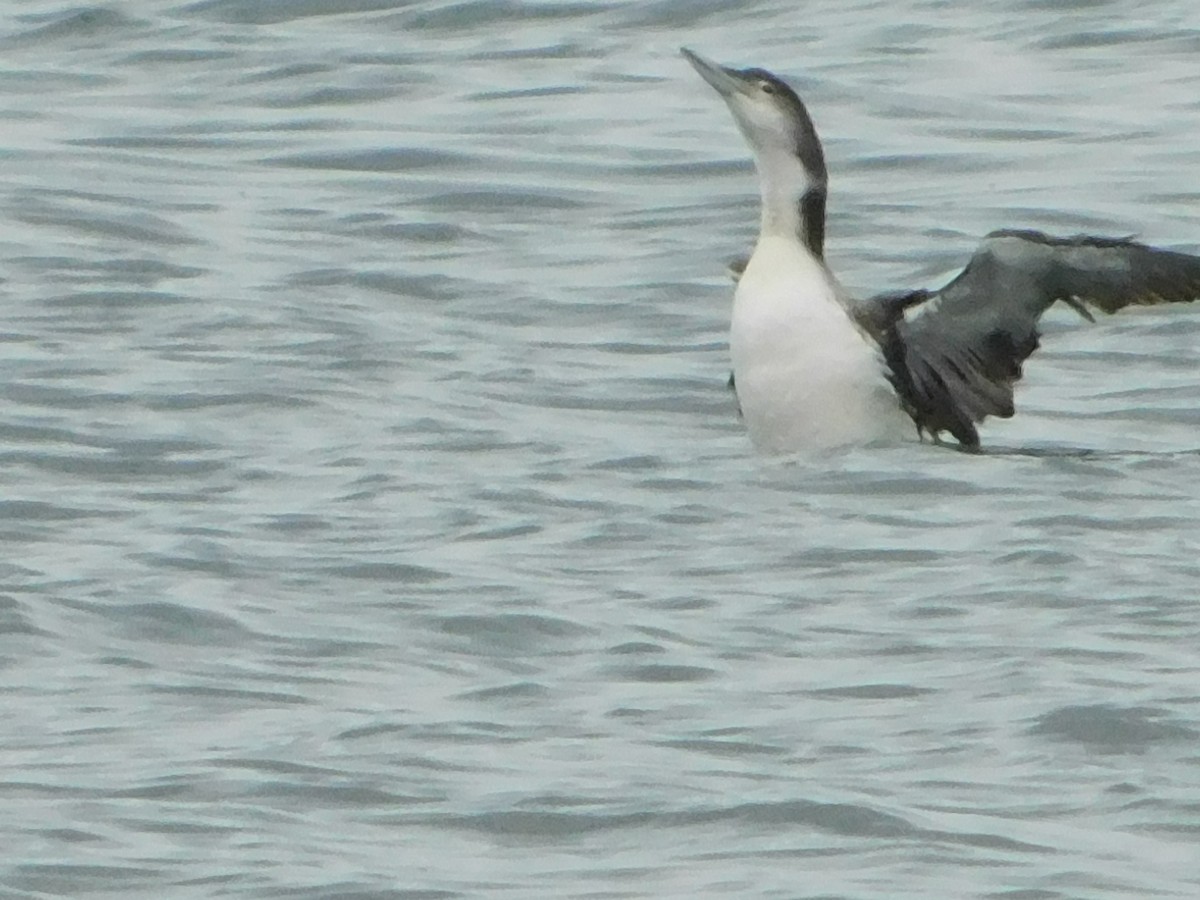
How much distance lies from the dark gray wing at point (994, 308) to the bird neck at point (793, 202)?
28 cm

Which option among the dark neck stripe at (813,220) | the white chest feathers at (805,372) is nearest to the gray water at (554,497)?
the white chest feathers at (805,372)

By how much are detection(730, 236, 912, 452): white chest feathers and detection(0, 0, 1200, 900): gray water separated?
0.16 metres

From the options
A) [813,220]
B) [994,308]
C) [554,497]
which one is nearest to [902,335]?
[994,308]

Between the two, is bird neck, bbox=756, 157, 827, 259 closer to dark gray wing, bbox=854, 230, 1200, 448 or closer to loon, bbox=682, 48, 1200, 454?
loon, bbox=682, 48, 1200, 454

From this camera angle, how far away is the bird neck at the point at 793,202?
9641mm

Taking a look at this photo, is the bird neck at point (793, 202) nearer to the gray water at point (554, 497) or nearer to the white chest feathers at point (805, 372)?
the white chest feathers at point (805, 372)

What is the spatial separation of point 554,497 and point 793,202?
5.10ft

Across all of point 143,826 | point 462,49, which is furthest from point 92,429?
point 462,49

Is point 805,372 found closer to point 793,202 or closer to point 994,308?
point 994,308

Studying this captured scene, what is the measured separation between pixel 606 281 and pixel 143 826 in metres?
5.61

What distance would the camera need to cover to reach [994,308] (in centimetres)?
925

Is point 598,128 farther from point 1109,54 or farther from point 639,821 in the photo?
point 639,821

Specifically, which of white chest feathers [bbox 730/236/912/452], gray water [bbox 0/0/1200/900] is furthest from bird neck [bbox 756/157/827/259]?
gray water [bbox 0/0/1200/900]

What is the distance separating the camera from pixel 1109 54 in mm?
14758
